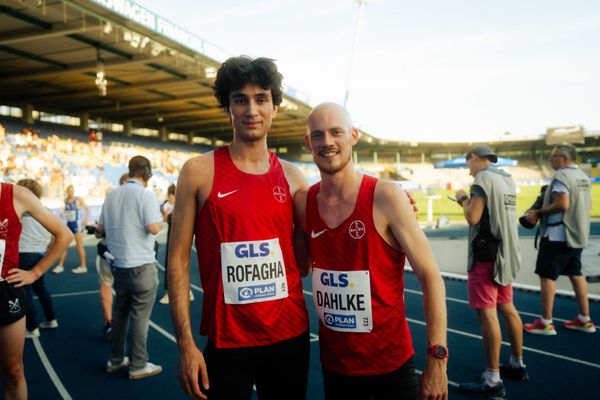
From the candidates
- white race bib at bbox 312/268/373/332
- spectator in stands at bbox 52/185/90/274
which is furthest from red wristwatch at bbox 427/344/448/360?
spectator in stands at bbox 52/185/90/274

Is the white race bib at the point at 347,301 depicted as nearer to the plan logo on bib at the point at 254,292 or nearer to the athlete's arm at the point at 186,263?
the plan logo on bib at the point at 254,292

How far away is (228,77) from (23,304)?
1.96 m

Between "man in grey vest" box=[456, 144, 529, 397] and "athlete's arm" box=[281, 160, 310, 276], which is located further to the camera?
"man in grey vest" box=[456, 144, 529, 397]

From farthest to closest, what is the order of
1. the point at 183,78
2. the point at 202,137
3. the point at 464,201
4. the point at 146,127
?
the point at 202,137, the point at 146,127, the point at 183,78, the point at 464,201

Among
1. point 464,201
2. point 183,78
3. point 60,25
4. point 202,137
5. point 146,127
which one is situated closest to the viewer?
point 464,201

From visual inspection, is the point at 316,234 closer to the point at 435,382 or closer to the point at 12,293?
the point at 435,382

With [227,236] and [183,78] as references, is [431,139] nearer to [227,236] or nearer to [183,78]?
[183,78]

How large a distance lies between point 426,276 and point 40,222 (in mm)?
2601

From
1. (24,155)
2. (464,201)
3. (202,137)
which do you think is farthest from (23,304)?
(202,137)

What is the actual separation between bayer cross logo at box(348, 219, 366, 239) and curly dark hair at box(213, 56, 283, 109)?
759 mm

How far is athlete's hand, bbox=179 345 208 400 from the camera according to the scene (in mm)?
1828

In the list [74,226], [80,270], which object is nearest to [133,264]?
[80,270]

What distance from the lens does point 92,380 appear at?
13.6 feet

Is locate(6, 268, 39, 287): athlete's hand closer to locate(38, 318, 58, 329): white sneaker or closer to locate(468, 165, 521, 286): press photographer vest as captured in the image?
locate(468, 165, 521, 286): press photographer vest
